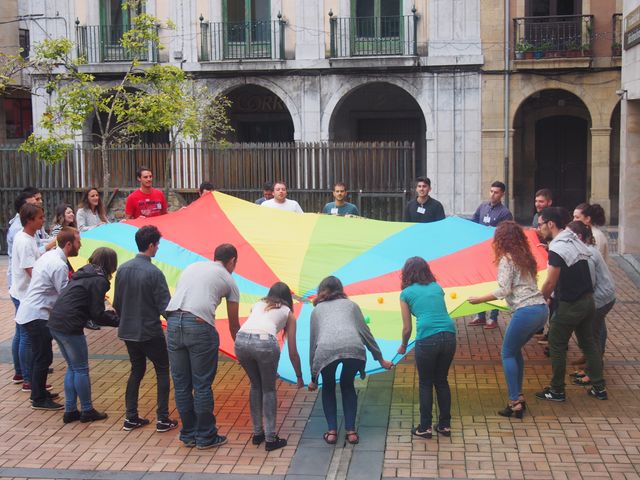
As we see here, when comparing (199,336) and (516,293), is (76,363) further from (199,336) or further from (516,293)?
(516,293)

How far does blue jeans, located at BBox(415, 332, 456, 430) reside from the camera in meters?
7.82

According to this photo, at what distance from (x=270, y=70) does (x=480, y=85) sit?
5.91m

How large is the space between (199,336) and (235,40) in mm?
19873

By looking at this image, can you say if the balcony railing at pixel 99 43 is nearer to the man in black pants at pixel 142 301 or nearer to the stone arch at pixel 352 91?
the stone arch at pixel 352 91

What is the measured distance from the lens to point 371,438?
8.07 meters

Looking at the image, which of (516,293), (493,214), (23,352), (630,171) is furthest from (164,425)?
(630,171)

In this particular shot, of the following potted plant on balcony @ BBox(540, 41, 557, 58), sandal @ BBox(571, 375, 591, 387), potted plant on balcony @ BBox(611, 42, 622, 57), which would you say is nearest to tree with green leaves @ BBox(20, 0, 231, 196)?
potted plant on balcony @ BBox(540, 41, 557, 58)

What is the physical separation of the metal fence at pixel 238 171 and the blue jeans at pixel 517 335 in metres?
12.2

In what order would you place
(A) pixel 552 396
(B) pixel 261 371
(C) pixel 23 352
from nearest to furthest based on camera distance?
(B) pixel 261 371 < (A) pixel 552 396 < (C) pixel 23 352

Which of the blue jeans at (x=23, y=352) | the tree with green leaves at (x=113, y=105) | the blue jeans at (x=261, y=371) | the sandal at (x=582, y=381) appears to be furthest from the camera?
the tree with green leaves at (x=113, y=105)

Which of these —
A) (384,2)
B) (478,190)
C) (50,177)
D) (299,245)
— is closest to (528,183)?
(478,190)

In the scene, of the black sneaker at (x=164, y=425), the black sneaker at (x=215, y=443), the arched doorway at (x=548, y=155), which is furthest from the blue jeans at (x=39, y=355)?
the arched doorway at (x=548, y=155)

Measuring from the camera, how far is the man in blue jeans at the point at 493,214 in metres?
12.3

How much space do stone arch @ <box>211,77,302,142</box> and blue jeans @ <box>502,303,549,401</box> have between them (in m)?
18.1
